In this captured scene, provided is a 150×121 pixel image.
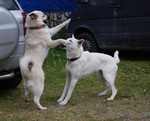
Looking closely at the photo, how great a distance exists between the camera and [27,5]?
11.9 m

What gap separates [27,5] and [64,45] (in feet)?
23.4

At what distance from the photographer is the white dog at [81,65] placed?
5.30m

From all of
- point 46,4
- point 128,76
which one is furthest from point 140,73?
point 46,4

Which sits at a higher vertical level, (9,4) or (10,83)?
(9,4)

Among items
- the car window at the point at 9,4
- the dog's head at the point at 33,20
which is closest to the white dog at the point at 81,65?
the dog's head at the point at 33,20

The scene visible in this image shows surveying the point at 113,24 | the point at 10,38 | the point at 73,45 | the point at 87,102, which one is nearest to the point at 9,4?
the point at 10,38

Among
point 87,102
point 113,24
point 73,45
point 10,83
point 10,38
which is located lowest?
point 87,102

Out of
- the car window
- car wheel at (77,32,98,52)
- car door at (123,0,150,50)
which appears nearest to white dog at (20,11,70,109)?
the car window

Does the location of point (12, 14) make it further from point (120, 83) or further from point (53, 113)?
point (120, 83)

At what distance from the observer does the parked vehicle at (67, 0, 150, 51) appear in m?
8.41

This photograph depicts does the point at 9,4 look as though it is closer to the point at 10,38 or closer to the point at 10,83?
the point at 10,38

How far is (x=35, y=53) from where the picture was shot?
16.4ft

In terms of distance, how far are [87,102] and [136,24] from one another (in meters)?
3.97

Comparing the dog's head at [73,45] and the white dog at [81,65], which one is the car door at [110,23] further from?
the dog's head at [73,45]
